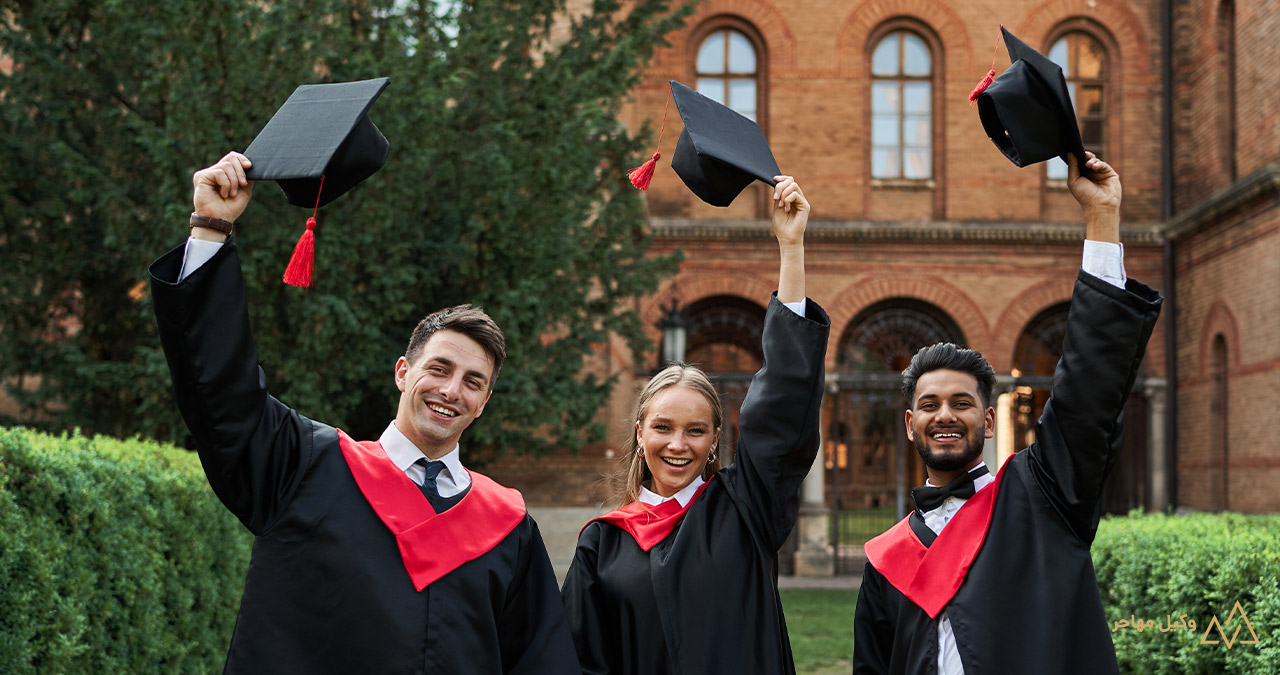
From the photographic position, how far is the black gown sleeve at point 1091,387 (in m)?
2.72

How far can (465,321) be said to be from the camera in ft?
9.57

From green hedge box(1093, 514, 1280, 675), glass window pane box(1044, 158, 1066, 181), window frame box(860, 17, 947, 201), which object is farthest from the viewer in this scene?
glass window pane box(1044, 158, 1066, 181)

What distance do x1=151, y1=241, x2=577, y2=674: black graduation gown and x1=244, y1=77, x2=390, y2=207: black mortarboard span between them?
10.0 inches

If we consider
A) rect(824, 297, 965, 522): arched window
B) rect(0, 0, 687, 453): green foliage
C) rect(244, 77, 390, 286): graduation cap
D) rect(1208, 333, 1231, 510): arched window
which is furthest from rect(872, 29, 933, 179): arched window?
rect(244, 77, 390, 286): graduation cap

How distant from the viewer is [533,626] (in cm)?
295

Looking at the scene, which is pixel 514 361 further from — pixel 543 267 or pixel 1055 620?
pixel 1055 620

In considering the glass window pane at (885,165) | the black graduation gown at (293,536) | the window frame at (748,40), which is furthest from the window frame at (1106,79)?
the black graduation gown at (293,536)

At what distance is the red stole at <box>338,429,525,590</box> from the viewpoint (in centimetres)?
271

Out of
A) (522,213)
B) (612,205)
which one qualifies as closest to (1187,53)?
(612,205)

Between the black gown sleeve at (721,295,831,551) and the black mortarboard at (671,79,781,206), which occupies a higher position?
the black mortarboard at (671,79,781,206)

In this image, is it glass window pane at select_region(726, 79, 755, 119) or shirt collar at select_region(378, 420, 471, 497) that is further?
glass window pane at select_region(726, 79, 755, 119)

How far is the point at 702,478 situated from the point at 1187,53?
64.6ft

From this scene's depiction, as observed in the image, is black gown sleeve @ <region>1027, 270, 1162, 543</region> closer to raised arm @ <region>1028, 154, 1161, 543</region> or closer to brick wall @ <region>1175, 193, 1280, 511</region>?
raised arm @ <region>1028, 154, 1161, 543</region>

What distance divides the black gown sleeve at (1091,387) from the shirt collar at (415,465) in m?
1.57
